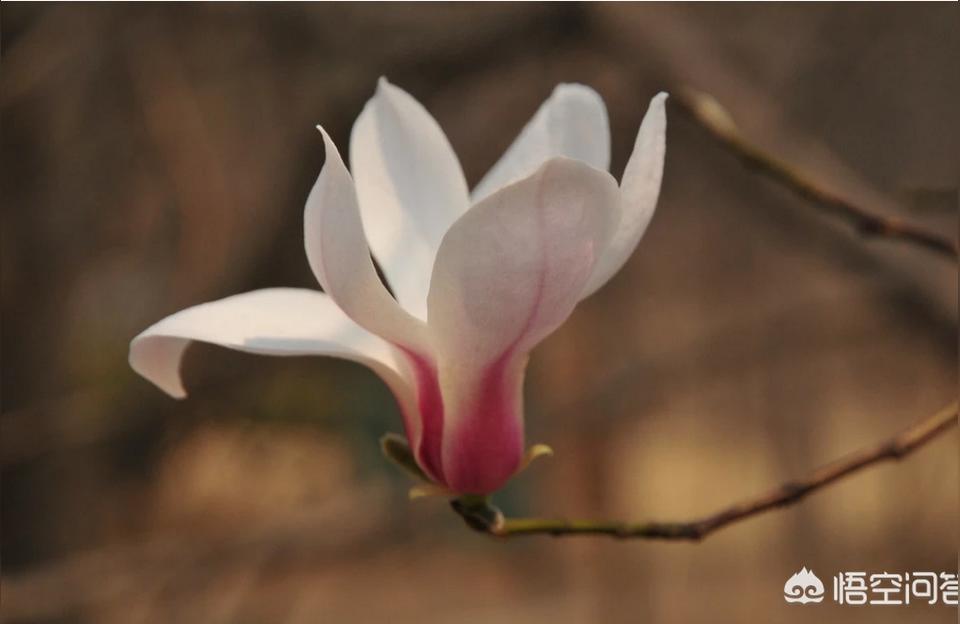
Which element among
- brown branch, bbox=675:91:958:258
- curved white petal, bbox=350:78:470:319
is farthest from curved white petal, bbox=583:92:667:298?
brown branch, bbox=675:91:958:258

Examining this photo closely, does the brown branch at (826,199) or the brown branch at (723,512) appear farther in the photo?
the brown branch at (826,199)

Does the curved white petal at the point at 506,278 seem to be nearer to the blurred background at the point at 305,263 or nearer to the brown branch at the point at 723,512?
the brown branch at the point at 723,512

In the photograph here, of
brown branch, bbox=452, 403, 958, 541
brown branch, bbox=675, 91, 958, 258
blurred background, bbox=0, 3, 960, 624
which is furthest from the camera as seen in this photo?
blurred background, bbox=0, 3, 960, 624

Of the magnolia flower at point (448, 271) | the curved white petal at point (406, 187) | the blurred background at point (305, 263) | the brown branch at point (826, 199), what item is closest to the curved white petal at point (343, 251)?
the magnolia flower at point (448, 271)

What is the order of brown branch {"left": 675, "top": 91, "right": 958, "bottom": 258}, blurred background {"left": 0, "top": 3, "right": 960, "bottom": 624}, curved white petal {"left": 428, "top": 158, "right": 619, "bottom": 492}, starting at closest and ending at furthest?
curved white petal {"left": 428, "top": 158, "right": 619, "bottom": 492}, brown branch {"left": 675, "top": 91, "right": 958, "bottom": 258}, blurred background {"left": 0, "top": 3, "right": 960, "bottom": 624}

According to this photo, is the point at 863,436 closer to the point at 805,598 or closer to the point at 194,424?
the point at 194,424

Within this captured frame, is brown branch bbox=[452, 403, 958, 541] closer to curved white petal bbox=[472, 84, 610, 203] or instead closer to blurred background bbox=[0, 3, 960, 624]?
curved white petal bbox=[472, 84, 610, 203]

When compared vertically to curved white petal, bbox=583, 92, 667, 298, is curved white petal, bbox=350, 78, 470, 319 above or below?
above

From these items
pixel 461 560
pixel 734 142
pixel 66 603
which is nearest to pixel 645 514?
pixel 461 560
